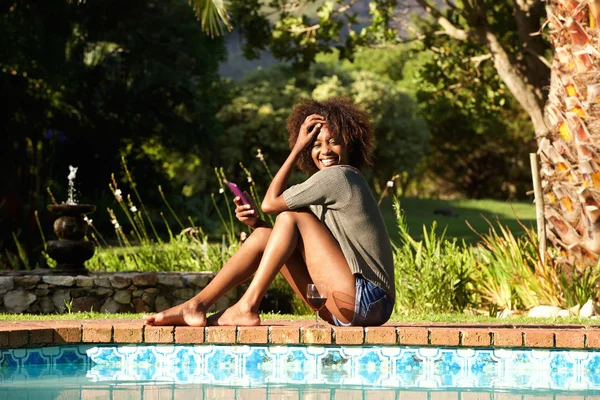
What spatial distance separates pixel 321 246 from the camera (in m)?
5.13

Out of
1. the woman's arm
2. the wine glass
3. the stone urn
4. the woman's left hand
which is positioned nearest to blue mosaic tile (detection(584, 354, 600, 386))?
the wine glass

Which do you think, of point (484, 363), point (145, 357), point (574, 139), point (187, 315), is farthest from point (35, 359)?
point (574, 139)

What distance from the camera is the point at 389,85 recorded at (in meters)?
34.2

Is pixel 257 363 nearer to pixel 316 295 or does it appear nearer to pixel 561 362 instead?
pixel 316 295

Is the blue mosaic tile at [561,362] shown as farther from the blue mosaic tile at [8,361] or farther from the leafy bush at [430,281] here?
the blue mosaic tile at [8,361]

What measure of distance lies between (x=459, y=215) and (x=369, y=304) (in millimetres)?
23649

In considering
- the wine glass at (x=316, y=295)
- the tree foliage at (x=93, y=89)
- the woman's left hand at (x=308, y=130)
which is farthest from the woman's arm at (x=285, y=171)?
the tree foliage at (x=93, y=89)

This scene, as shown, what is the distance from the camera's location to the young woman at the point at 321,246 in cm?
513

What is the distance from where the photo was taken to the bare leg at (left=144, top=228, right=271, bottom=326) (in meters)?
5.21

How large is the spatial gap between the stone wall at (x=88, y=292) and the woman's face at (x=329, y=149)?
3.99 metres

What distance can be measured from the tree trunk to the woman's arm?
370 centimetres

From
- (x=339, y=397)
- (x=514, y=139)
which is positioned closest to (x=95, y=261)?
(x=339, y=397)

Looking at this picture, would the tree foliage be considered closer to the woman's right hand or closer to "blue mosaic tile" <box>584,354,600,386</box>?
the woman's right hand

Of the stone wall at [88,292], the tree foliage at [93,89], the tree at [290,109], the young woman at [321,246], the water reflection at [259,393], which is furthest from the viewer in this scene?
the tree at [290,109]
